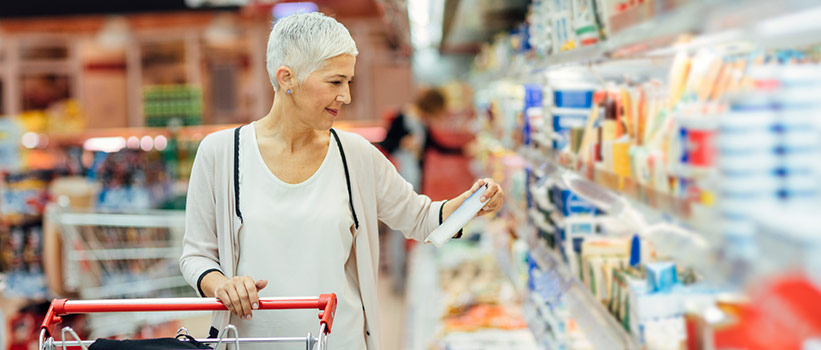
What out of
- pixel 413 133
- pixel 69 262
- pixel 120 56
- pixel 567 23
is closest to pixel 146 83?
pixel 120 56

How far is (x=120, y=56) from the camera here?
35.1 feet

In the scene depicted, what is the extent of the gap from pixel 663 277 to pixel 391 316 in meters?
3.82

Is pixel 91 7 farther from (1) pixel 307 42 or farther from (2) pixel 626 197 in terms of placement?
(2) pixel 626 197

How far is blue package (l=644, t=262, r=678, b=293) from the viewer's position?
1618 millimetres

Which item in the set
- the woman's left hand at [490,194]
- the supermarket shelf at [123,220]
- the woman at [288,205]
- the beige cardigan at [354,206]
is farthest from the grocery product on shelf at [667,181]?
the supermarket shelf at [123,220]

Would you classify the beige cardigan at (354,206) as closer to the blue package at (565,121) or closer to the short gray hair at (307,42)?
the short gray hair at (307,42)

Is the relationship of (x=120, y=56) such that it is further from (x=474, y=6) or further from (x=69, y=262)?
(x=474, y=6)

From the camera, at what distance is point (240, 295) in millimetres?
1623

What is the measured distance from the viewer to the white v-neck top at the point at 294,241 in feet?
6.07

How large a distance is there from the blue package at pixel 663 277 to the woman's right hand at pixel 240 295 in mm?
829

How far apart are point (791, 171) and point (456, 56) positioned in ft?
25.4

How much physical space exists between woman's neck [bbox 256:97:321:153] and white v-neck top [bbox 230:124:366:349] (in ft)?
0.19

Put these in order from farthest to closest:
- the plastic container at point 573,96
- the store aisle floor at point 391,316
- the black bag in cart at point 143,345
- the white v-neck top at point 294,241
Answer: the store aisle floor at point 391,316 → the plastic container at point 573,96 → the white v-neck top at point 294,241 → the black bag in cart at point 143,345

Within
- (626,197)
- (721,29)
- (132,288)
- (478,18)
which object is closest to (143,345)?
(626,197)
